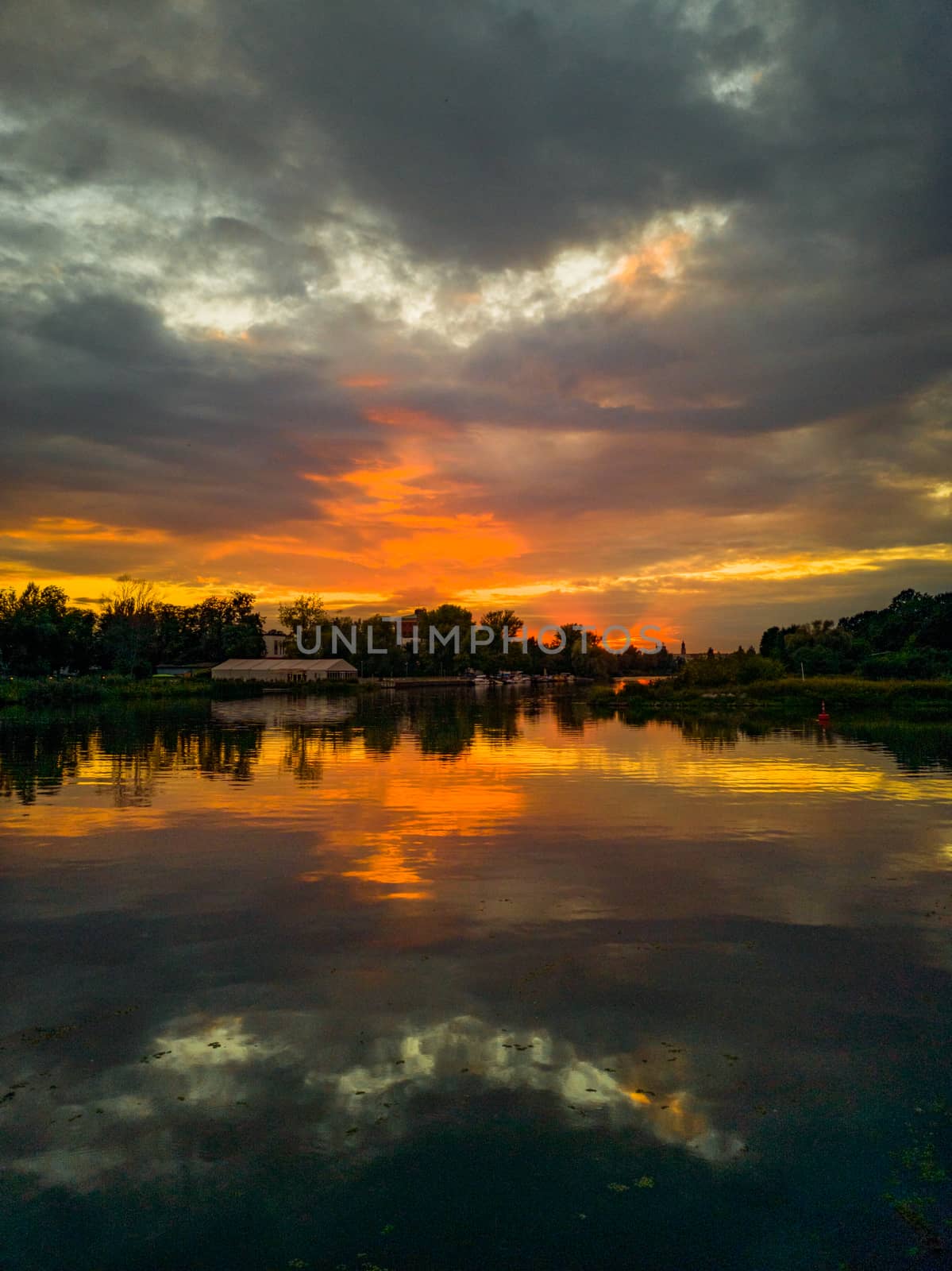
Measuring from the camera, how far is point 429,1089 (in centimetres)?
765

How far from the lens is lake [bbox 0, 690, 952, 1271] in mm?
6004

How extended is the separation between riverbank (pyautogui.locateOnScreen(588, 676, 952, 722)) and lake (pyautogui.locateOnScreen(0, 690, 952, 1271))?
41.0m

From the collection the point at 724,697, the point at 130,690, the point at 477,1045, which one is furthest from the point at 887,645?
the point at 477,1045

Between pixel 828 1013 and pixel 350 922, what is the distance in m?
6.57

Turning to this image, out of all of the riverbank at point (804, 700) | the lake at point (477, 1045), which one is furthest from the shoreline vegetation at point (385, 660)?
the lake at point (477, 1045)

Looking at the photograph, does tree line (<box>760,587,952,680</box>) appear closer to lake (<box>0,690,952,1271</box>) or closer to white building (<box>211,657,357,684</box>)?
lake (<box>0,690,952,1271</box>)

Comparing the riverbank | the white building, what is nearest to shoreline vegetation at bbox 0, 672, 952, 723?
the riverbank

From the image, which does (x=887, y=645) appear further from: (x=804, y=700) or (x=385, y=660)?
(x=385, y=660)

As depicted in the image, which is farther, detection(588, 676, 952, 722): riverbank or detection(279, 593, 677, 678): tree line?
detection(279, 593, 677, 678): tree line

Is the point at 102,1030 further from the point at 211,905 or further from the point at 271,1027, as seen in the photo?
the point at 211,905

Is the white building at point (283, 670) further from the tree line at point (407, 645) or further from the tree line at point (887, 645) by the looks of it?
the tree line at point (887, 645)

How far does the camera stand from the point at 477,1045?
851cm

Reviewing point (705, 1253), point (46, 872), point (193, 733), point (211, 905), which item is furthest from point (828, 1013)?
point (193, 733)

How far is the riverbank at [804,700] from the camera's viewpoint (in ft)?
189
